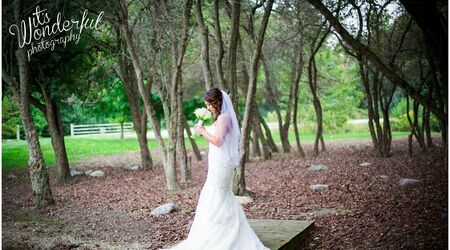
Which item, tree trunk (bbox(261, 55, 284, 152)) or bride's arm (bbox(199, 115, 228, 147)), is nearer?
bride's arm (bbox(199, 115, 228, 147))

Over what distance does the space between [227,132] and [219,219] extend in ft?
2.74

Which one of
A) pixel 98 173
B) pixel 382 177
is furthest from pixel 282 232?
pixel 98 173

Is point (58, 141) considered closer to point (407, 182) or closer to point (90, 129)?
point (90, 129)

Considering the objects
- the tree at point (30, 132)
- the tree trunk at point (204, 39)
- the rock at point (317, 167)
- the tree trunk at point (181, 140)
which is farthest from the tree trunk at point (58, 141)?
the rock at point (317, 167)

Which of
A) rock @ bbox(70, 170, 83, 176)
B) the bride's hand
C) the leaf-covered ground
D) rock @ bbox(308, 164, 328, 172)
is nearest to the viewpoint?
the bride's hand

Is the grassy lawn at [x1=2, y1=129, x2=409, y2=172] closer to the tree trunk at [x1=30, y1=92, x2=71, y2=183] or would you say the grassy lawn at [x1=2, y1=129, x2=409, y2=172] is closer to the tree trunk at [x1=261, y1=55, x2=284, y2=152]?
the tree trunk at [x1=30, y1=92, x2=71, y2=183]

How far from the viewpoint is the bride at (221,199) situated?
16.3 feet

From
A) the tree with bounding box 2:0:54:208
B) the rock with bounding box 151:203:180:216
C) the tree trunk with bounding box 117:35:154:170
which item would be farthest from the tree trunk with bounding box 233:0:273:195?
the tree trunk with bounding box 117:35:154:170

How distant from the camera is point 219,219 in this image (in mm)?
5043

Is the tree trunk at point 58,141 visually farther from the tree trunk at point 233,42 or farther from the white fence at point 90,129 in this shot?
the tree trunk at point 233,42

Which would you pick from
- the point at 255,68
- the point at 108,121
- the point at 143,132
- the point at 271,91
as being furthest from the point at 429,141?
the point at 271,91

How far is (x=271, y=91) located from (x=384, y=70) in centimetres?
896

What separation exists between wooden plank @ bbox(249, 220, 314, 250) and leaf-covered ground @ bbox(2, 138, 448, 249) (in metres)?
0.21

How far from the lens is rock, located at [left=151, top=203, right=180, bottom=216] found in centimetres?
747
